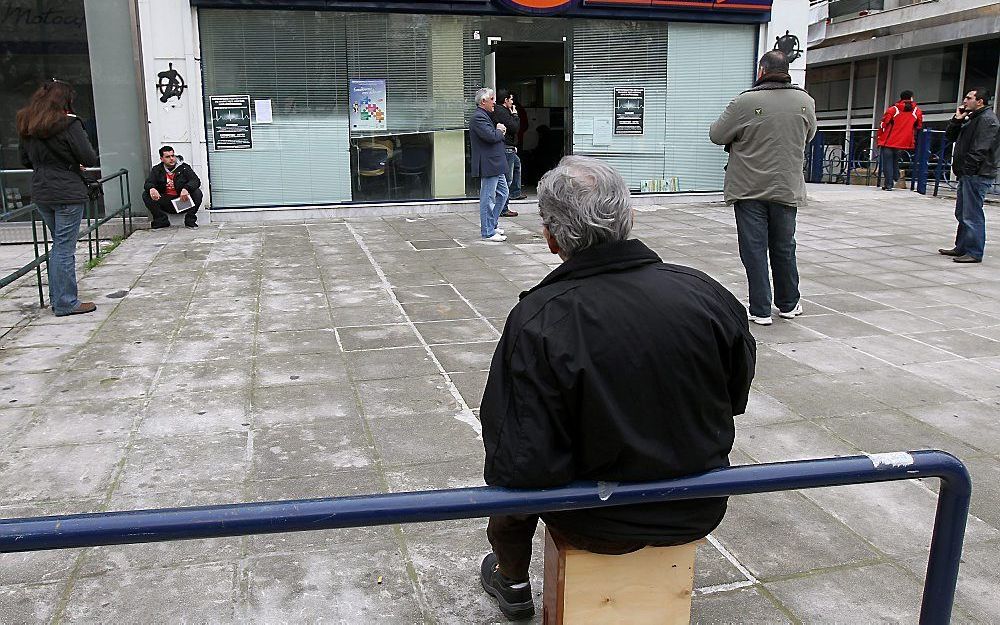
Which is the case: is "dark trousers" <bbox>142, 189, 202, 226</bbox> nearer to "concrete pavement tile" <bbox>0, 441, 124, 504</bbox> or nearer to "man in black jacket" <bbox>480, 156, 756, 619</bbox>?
"concrete pavement tile" <bbox>0, 441, 124, 504</bbox>

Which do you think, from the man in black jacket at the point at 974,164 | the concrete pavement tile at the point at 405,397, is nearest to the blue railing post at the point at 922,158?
the man in black jacket at the point at 974,164

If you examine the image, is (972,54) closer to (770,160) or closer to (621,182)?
(770,160)

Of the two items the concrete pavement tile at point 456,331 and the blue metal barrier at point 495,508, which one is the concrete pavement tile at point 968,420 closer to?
the blue metal barrier at point 495,508

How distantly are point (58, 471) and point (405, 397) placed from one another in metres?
1.78

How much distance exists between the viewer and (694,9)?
1305cm

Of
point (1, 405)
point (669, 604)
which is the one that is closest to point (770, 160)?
point (669, 604)

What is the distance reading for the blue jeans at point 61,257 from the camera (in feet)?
22.2

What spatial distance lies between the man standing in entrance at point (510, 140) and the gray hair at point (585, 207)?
8773 mm

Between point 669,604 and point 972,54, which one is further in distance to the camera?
point 972,54

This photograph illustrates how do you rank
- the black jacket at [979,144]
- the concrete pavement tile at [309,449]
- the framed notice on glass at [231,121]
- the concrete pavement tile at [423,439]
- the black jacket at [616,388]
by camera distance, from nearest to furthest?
the black jacket at [616,388]
the concrete pavement tile at [309,449]
the concrete pavement tile at [423,439]
the black jacket at [979,144]
the framed notice on glass at [231,121]

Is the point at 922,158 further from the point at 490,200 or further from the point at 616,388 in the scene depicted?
the point at 616,388

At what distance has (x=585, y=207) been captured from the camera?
2227mm

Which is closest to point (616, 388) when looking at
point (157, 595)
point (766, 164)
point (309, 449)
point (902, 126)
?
point (157, 595)

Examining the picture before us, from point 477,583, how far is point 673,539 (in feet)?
3.42
